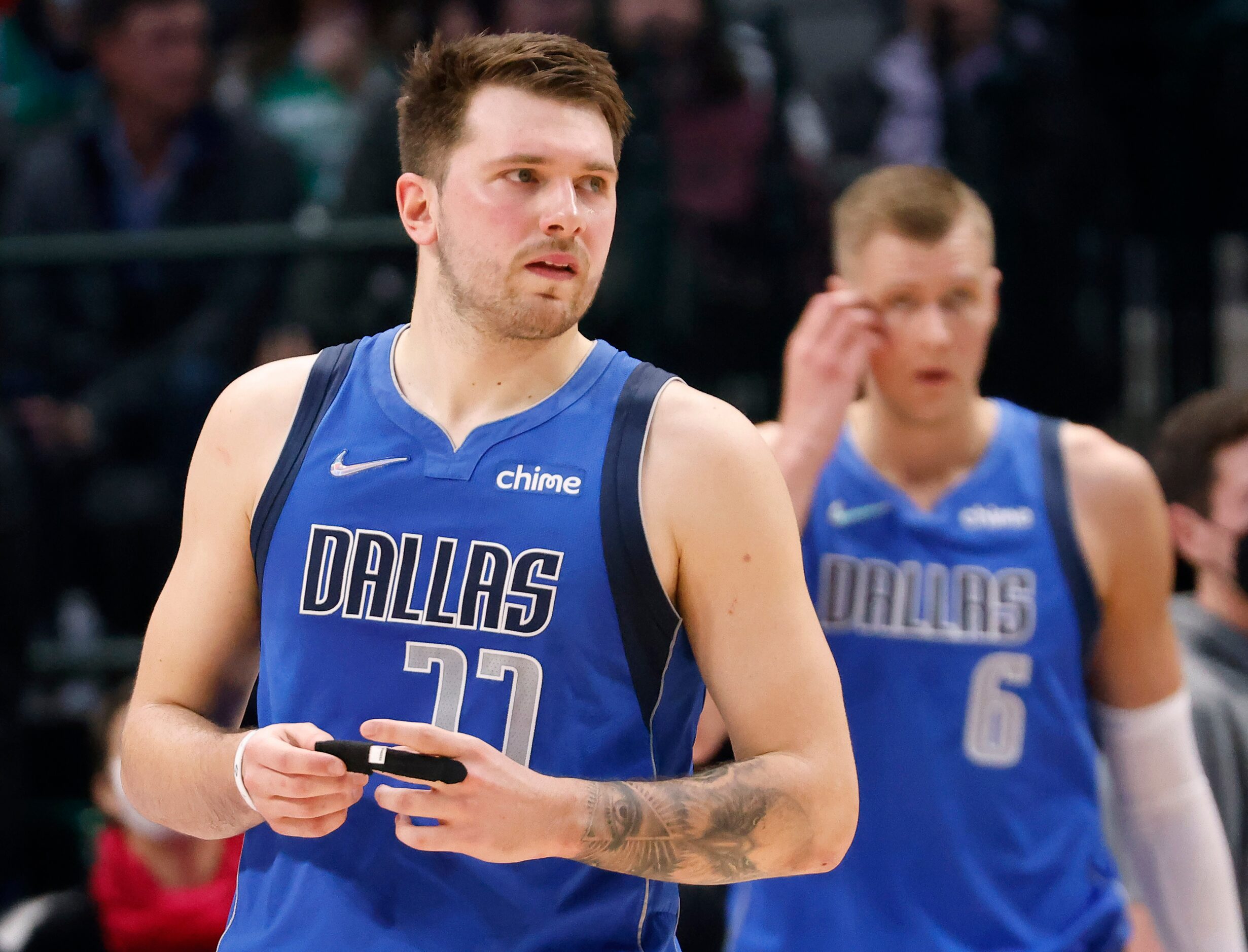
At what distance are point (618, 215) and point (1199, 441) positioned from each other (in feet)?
7.73

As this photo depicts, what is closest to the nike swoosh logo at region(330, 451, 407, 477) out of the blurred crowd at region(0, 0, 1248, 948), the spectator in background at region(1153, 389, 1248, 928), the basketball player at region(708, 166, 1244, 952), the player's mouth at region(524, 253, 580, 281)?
the player's mouth at region(524, 253, 580, 281)

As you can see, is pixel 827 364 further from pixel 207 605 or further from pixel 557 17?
pixel 557 17

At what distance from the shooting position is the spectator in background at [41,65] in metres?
6.74

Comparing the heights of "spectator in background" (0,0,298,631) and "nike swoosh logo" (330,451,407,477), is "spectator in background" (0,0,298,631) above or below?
above

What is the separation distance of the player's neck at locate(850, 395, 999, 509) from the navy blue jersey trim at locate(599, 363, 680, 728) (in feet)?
4.56

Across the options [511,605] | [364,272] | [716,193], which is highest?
[716,193]

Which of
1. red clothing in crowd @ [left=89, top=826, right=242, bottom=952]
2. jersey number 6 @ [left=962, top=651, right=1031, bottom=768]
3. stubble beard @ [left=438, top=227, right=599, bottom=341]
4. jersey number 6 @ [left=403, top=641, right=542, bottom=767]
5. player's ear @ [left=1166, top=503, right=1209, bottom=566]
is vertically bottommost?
red clothing in crowd @ [left=89, top=826, right=242, bottom=952]

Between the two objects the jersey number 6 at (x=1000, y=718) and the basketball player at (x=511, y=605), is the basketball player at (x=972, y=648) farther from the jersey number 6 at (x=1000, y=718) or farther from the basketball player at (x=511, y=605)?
the basketball player at (x=511, y=605)

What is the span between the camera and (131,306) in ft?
19.4

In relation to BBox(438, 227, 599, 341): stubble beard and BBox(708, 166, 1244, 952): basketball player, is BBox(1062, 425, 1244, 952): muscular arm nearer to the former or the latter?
BBox(708, 166, 1244, 952): basketball player

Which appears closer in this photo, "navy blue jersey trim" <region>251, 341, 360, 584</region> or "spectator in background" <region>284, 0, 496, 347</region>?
"navy blue jersey trim" <region>251, 341, 360, 584</region>

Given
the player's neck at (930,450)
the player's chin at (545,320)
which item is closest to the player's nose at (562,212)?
the player's chin at (545,320)

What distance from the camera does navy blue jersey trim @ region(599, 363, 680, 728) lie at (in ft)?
7.32

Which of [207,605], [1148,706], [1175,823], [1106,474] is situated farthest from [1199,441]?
[207,605]
